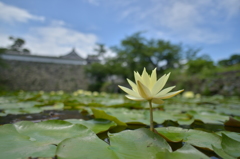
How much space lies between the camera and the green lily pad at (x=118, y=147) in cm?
34

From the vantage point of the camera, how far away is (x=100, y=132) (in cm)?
55

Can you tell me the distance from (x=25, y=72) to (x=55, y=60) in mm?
2348

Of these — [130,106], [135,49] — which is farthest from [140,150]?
[135,49]

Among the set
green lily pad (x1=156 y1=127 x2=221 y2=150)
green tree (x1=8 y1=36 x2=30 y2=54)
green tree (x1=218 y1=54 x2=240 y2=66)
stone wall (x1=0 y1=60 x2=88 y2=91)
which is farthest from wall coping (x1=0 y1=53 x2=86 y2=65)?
green tree (x1=218 y1=54 x2=240 y2=66)

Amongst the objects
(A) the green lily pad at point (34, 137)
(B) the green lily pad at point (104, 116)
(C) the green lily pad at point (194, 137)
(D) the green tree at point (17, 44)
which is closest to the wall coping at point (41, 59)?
(D) the green tree at point (17, 44)

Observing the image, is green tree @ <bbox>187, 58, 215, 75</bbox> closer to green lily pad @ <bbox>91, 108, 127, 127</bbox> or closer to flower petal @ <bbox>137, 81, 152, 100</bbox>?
green lily pad @ <bbox>91, 108, 127, 127</bbox>

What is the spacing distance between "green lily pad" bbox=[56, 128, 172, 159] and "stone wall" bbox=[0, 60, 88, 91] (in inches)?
452

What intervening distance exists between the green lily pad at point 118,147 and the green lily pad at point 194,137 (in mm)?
85

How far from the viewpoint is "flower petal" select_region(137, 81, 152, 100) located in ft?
1.33

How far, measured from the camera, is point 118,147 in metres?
0.38

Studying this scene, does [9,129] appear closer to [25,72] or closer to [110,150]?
[110,150]

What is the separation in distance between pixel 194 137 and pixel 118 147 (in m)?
0.28

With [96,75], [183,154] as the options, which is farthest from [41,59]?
[183,154]

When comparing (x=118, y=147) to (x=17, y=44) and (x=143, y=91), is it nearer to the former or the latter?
(x=143, y=91)
